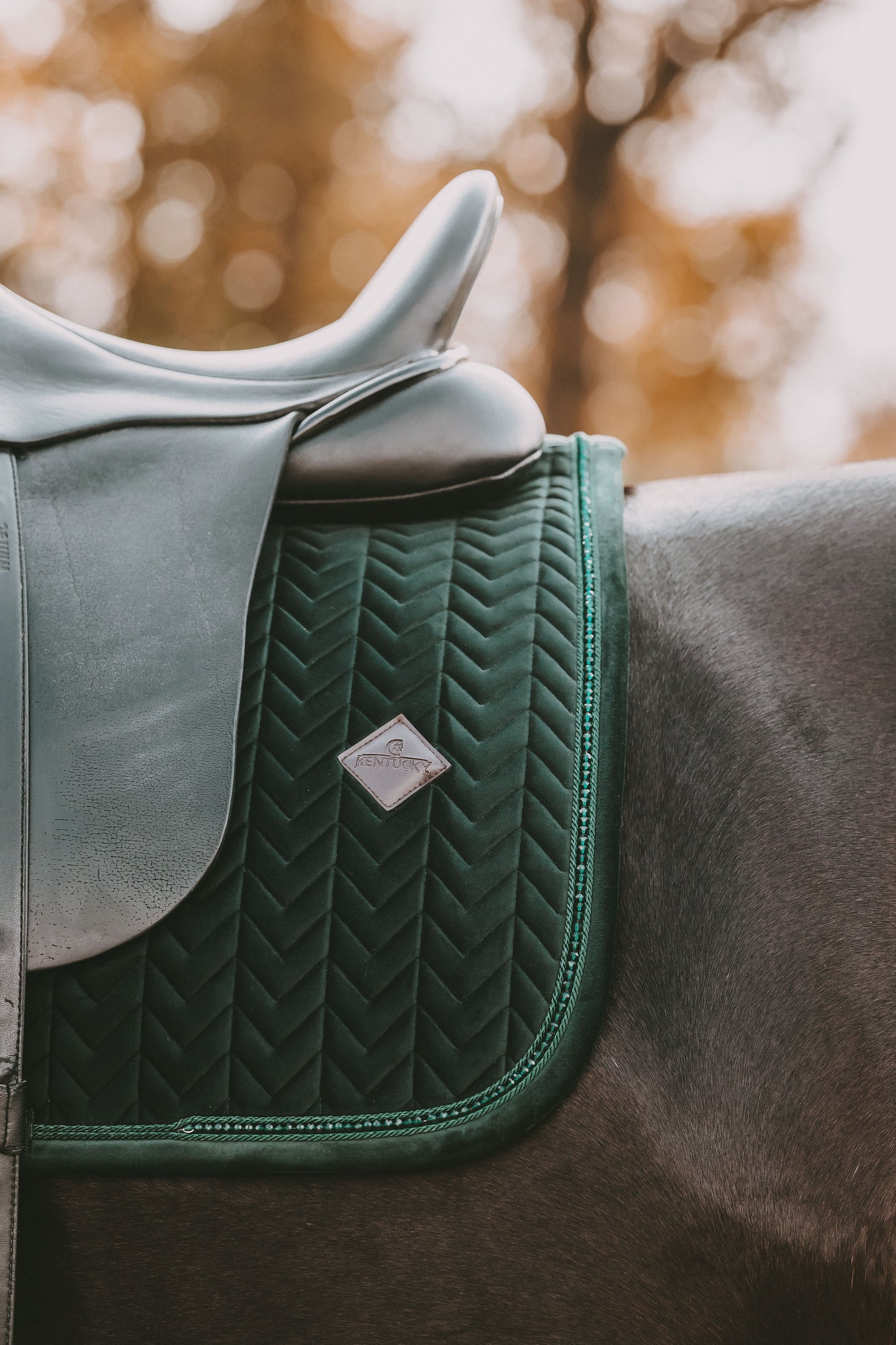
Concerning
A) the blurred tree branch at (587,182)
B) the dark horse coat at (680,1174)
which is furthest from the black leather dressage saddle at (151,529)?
the blurred tree branch at (587,182)

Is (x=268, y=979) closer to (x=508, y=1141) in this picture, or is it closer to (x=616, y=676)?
(x=508, y=1141)

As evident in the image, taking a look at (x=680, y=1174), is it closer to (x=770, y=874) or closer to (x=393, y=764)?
(x=770, y=874)

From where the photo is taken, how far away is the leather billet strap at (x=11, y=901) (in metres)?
0.62

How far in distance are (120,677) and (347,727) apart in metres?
0.17

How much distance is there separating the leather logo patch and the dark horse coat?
148 mm

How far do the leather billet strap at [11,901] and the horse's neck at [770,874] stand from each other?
0.39m

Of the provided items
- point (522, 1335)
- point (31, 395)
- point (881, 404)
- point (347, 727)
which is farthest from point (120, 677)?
point (881, 404)

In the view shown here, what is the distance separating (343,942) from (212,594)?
0.27m

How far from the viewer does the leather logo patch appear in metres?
0.67

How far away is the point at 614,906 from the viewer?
0.65 meters

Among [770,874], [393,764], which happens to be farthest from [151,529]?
[770,874]

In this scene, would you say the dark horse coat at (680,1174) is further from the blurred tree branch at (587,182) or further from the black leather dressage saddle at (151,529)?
the blurred tree branch at (587,182)

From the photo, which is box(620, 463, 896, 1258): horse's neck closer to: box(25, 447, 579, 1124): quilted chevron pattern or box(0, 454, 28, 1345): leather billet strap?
box(25, 447, 579, 1124): quilted chevron pattern

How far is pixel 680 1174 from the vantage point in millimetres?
618
